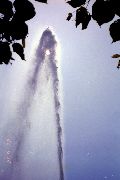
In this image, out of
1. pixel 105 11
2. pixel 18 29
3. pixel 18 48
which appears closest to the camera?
pixel 105 11

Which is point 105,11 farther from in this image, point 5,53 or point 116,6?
point 5,53

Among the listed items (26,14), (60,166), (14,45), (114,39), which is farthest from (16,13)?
(60,166)

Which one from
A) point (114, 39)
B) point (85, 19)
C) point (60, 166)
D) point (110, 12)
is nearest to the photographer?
point (110, 12)

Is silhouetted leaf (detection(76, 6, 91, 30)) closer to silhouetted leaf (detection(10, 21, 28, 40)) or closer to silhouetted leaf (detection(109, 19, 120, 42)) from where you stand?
silhouetted leaf (detection(109, 19, 120, 42))

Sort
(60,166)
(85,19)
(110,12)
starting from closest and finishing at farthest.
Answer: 1. (110,12)
2. (85,19)
3. (60,166)

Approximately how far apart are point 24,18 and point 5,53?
388mm

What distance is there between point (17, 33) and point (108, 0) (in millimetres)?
688

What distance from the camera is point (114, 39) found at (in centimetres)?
233

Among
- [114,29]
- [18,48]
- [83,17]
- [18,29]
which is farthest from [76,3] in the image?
[18,48]

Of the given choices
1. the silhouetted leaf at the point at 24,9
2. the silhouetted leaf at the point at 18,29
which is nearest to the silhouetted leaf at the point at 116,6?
the silhouetted leaf at the point at 24,9

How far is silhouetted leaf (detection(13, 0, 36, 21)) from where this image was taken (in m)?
2.30

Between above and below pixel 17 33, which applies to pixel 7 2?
above

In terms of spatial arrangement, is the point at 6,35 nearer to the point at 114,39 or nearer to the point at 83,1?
the point at 83,1

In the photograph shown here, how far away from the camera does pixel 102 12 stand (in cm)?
220
